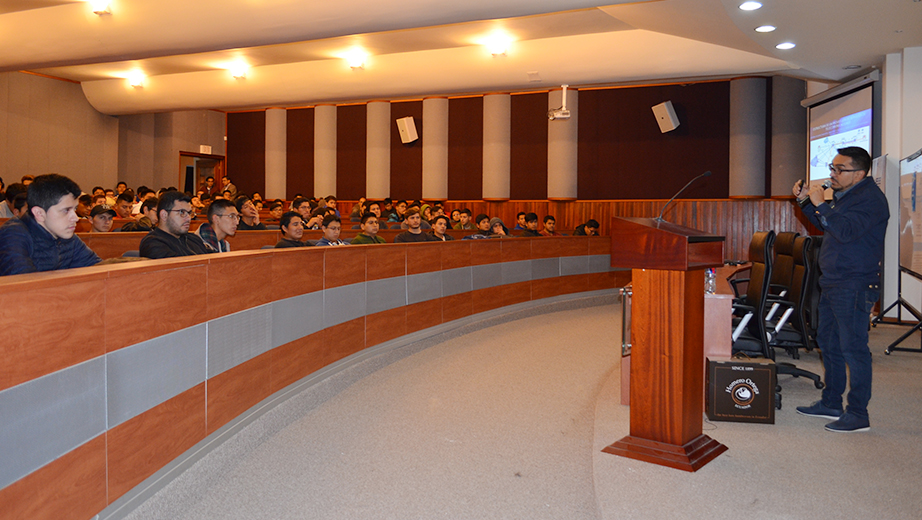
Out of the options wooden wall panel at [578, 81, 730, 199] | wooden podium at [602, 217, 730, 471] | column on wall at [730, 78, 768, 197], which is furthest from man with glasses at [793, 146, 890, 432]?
wooden wall panel at [578, 81, 730, 199]

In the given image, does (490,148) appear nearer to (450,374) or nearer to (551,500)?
(450,374)

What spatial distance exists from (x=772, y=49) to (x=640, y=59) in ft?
7.15

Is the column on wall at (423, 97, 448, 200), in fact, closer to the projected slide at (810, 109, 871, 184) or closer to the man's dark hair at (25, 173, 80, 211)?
the projected slide at (810, 109, 871, 184)

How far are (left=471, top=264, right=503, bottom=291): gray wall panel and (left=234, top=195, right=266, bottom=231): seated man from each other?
2.49m

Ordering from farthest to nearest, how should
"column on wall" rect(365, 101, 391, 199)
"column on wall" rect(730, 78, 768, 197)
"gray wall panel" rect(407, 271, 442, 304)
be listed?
"column on wall" rect(365, 101, 391, 199) → "column on wall" rect(730, 78, 768, 197) → "gray wall panel" rect(407, 271, 442, 304)

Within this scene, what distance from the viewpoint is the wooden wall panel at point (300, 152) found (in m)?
15.5

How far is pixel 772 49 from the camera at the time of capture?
7.88 m

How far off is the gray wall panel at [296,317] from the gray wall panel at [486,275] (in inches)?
118

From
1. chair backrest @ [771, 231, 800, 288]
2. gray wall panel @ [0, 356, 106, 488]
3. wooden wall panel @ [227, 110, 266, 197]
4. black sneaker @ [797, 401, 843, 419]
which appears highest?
wooden wall panel @ [227, 110, 266, 197]

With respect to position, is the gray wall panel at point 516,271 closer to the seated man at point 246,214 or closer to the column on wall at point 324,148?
the seated man at point 246,214

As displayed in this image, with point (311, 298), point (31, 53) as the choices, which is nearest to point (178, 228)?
point (311, 298)

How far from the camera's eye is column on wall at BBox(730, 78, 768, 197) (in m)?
11.6

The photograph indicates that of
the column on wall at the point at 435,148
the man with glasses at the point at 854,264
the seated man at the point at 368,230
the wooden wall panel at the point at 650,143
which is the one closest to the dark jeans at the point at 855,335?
the man with glasses at the point at 854,264

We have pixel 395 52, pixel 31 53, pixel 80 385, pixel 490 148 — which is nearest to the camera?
pixel 80 385
